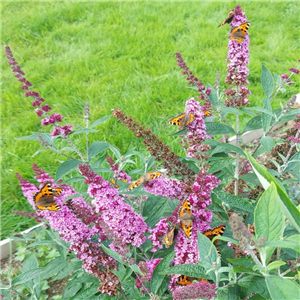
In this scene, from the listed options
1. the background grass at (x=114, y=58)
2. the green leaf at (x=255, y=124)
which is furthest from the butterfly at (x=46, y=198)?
the background grass at (x=114, y=58)

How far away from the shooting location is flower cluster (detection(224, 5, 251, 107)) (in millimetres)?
1573

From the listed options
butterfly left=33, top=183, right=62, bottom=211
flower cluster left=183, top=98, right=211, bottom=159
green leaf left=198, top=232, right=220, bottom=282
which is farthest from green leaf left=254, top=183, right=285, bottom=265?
butterfly left=33, top=183, right=62, bottom=211

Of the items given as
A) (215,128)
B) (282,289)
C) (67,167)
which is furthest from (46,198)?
(282,289)

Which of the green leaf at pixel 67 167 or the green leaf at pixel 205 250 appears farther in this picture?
the green leaf at pixel 67 167

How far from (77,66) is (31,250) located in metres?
2.40

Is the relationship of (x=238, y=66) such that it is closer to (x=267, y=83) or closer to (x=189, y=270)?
(x=267, y=83)

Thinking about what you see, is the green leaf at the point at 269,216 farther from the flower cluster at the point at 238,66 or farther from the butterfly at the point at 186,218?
the flower cluster at the point at 238,66

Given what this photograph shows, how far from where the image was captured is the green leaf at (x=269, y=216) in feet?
2.75

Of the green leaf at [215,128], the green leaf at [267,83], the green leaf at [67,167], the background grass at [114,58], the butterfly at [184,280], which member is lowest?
the butterfly at [184,280]

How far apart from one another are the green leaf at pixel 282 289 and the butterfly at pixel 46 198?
77 centimetres

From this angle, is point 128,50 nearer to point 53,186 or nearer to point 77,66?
point 77,66

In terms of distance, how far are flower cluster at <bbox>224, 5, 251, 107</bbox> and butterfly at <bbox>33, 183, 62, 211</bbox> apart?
86 centimetres

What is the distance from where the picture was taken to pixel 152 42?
4.54 m

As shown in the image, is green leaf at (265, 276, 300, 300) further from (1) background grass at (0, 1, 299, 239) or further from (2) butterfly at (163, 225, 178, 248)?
(1) background grass at (0, 1, 299, 239)
